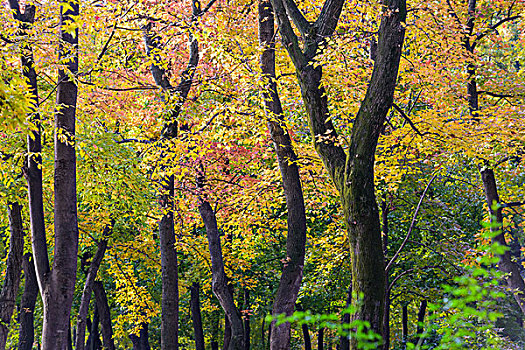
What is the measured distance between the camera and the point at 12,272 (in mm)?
13289

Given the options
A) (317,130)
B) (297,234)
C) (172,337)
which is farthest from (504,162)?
(172,337)


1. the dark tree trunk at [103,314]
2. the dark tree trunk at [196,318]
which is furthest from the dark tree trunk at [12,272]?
the dark tree trunk at [196,318]

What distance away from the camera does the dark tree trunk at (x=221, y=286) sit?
14.0 m

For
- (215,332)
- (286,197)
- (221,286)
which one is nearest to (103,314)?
(215,332)

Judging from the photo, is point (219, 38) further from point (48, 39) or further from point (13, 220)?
point (13, 220)

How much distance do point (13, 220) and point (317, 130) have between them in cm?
952

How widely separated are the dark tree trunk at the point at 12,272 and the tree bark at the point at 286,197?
736cm

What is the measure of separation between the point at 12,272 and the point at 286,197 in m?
7.79

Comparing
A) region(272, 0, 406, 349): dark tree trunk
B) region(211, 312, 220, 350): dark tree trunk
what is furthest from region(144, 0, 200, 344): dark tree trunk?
region(211, 312, 220, 350): dark tree trunk

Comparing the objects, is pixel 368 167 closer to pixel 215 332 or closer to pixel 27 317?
pixel 27 317

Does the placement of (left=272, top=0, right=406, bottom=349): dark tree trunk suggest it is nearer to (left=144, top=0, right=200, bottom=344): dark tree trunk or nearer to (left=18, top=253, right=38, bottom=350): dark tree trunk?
(left=144, top=0, right=200, bottom=344): dark tree trunk

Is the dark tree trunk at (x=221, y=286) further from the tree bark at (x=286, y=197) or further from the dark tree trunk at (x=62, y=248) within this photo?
the dark tree trunk at (x=62, y=248)

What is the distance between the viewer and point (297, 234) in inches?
423

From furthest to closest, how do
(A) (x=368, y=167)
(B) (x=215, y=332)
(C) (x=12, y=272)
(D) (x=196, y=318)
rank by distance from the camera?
(B) (x=215, y=332), (D) (x=196, y=318), (C) (x=12, y=272), (A) (x=368, y=167)
